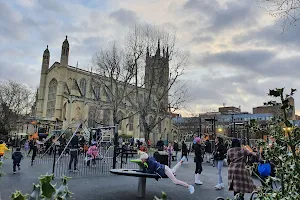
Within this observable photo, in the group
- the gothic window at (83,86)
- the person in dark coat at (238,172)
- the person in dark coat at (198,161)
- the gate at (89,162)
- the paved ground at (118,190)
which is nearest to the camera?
the person in dark coat at (238,172)

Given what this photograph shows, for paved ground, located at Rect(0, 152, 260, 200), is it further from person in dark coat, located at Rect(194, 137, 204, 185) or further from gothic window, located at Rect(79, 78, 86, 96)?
gothic window, located at Rect(79, 78, 86, 96)

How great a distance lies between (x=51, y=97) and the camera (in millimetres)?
54688

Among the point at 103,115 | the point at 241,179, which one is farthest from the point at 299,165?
the point at 103,115

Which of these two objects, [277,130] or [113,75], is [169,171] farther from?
[113,75]

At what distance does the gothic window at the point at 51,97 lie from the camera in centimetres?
5383

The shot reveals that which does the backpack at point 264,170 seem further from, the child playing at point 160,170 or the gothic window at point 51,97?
the gothic window at point 51,97

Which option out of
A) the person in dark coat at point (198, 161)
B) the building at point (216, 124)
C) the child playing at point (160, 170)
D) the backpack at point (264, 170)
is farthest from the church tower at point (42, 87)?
the backpack at point (264, 170)

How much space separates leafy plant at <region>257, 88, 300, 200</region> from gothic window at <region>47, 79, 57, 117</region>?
181ft

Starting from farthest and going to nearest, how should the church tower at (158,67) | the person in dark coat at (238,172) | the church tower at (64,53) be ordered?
1. the church tower at (64,53)
2. the church tower at (158,67)
3. the person in dark coat at (238,172)

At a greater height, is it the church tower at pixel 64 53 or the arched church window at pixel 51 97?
the church tower at pixel 64 53

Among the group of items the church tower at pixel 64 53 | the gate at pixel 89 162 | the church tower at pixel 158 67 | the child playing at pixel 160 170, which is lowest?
the gate at pixel 89 162

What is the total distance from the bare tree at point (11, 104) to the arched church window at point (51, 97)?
12.8 m

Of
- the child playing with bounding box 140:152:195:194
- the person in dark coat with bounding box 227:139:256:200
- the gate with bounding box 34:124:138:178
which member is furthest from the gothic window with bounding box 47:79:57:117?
the person in dark coat with bounding box 227:139:256:200

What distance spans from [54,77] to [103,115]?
14779 mm
